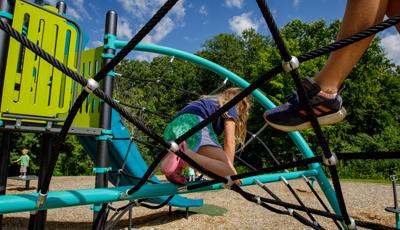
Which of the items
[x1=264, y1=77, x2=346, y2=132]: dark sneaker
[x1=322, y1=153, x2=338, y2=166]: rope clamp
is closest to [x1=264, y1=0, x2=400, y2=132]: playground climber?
[x1=264, y1=77, x2=346, y2=132]: dark sneaker

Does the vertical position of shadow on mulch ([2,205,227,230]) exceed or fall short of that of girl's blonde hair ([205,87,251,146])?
it falls short

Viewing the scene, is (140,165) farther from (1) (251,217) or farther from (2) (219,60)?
(2) (219,60)

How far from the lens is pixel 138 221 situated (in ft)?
16.5

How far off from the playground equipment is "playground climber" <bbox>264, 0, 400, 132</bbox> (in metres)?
0.09

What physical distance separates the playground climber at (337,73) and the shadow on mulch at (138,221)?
13.4ft

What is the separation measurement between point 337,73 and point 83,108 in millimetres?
2244

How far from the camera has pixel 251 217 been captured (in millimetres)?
5535

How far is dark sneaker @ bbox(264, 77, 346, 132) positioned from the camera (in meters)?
0.98

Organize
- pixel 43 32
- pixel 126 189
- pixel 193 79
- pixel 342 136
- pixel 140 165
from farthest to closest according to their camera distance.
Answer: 1. pixel 193 79
2. pixel 342 136
3. pixel 140 165
4. pixel 43 32
5. pixel 126 189

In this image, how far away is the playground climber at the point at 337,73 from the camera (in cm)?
92

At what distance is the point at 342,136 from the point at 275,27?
59.9 feet

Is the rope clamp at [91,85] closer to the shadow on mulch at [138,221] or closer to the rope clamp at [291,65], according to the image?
the rope clamp at [291,65]

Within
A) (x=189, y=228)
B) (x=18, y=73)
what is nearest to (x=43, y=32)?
(x=18, y=73)

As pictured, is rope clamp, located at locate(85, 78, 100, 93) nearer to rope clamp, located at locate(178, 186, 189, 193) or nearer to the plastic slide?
rope clamp, located at locate(178, 186, 189, 193)
